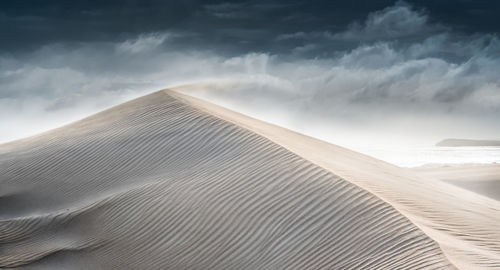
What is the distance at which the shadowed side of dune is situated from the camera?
864cm

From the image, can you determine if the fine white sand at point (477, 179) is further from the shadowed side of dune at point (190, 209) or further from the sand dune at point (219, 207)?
the shadowed side of dune at point (190, 209)

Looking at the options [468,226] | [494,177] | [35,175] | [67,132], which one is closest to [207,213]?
[468,226]

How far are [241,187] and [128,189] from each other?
2.50 meters

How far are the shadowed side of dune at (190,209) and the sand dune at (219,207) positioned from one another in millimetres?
25

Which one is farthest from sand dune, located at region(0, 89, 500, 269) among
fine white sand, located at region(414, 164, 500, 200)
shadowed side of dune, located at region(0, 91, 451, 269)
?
fine white sand, located at region(414, 164, 500, 200)

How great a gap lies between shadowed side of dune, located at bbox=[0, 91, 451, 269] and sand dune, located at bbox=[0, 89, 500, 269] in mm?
25

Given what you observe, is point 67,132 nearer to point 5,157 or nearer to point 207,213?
point 5,157

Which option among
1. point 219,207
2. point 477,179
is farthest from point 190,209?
point 477,179

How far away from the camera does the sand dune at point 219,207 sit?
861 cm

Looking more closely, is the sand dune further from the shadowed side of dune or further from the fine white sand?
the fine white sand

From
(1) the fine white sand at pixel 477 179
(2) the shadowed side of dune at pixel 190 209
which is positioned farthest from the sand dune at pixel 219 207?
(1) the fine white sand at pixel 477 179

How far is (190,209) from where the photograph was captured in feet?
33.8

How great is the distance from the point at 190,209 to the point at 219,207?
53 centimetres

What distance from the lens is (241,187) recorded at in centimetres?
1057
